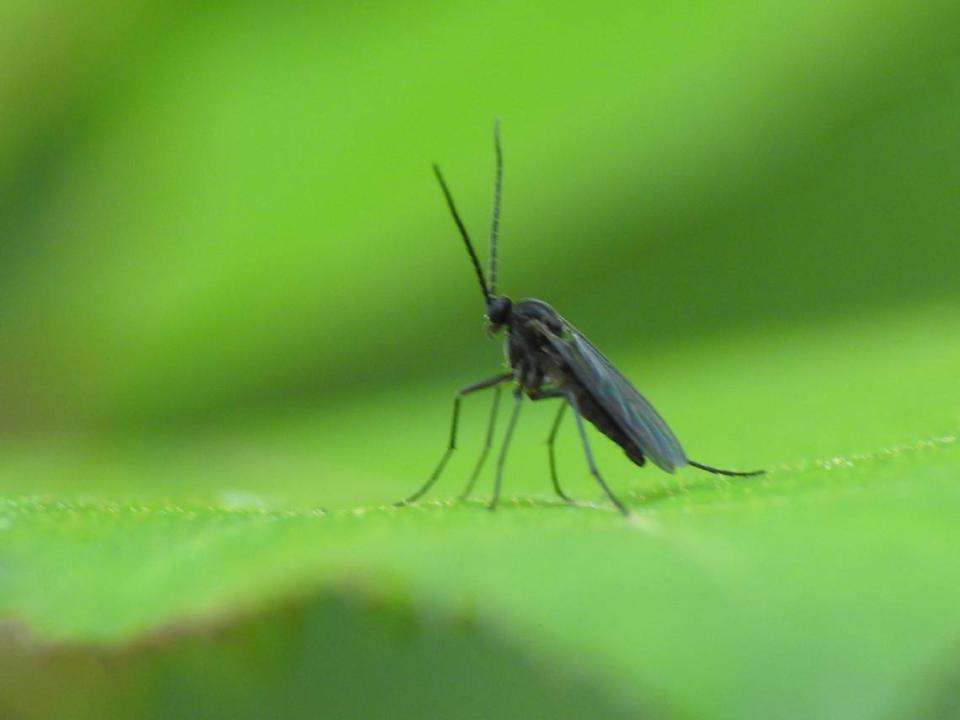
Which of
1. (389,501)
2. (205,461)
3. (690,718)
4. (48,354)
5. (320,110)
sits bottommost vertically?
(690,718)

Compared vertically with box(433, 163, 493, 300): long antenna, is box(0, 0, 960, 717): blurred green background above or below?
above

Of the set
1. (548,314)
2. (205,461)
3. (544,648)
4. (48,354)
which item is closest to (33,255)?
(48,354)

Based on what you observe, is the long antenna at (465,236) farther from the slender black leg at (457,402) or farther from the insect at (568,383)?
the slender black leg at (457,402)

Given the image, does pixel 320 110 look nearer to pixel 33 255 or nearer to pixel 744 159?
pixel 33 255

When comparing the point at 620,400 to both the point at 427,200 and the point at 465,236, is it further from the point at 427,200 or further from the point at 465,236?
the point at 427,200

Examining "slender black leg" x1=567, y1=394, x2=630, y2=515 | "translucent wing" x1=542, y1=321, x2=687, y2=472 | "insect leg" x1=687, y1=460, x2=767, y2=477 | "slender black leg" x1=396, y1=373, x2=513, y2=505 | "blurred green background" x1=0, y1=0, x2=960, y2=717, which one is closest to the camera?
"slender black leg" x1=567, y1=394, x2=630, y2=515

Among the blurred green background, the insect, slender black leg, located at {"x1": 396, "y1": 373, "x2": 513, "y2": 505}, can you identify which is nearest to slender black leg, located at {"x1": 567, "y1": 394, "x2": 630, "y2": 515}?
the insect

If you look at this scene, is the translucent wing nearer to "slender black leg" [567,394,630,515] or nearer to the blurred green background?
"slender black leg" [567,394,630,515]

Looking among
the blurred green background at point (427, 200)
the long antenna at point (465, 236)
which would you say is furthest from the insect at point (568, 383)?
the blurred green background at point (427, 200)
